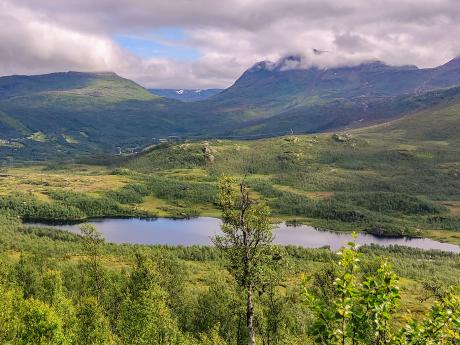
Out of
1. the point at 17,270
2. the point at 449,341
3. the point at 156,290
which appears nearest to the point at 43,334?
the point at 156,290

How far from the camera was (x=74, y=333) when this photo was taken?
242 feet

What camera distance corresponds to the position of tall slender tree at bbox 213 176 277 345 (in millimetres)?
46625

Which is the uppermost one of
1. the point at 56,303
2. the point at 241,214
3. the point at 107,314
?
the point at 241,214

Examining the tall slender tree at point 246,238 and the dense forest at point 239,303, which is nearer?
the dense forest at point 239,303

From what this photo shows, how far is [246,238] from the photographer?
4756 centimetres

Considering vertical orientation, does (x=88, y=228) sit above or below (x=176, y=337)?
above

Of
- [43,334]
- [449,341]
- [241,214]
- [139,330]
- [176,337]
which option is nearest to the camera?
[449,341]

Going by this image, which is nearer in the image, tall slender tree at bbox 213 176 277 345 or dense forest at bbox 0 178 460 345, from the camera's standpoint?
dense forest at bbox 0 178 460 345

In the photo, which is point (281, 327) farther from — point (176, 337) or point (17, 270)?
point (17, 270)

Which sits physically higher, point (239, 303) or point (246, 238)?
point (246, 238)

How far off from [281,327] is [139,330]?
26.7 meters

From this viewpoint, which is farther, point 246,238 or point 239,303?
point 239,303

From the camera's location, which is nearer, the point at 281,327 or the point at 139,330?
the point at 139,330

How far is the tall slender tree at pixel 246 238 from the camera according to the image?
1836 inches
